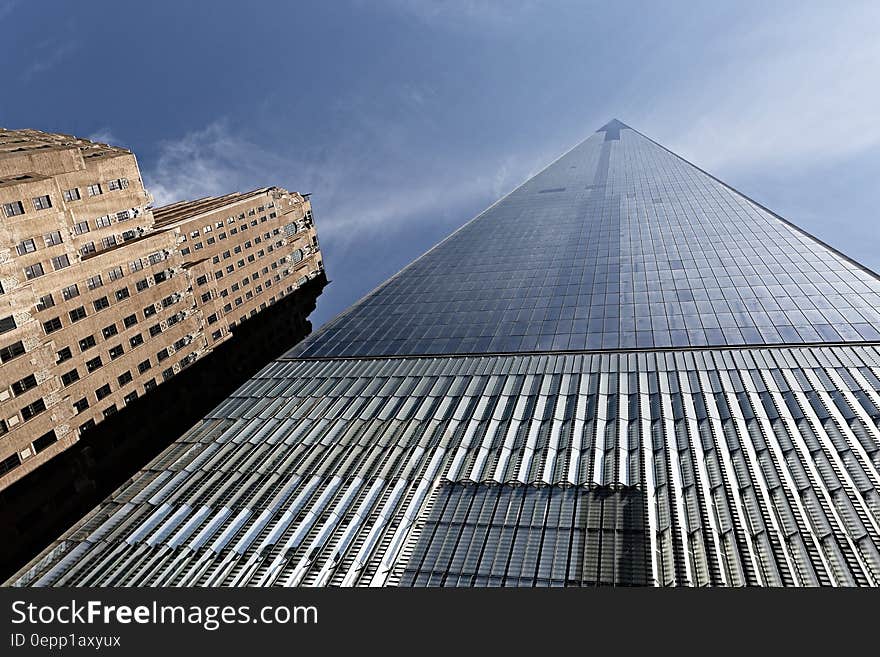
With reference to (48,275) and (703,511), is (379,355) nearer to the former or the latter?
(703,511)

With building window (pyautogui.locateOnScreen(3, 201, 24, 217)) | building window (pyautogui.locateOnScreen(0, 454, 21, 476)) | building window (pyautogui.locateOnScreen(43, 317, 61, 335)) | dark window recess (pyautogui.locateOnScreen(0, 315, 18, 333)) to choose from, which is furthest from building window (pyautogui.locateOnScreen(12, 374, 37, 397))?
building window (pyautogui.locateOnScreen(3, 201, 24, 217))

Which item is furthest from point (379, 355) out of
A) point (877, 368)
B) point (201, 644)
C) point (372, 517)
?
point (877, 368)

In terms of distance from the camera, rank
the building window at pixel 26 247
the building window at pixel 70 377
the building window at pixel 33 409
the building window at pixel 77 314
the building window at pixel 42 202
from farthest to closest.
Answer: the building window at pixel 77 314 → the building window at pixel 70 377 → the building window at pixel 42 202 → the building window at pixel 26 247 → the building window at pixel 33 409

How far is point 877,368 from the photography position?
108 ft

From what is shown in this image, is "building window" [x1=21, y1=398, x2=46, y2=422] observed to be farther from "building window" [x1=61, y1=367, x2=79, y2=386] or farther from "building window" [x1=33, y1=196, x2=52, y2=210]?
"building window" [x1=33, y1=196, x2=52, y2=210]

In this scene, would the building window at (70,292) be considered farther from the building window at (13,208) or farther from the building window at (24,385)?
the building window at (24,385)

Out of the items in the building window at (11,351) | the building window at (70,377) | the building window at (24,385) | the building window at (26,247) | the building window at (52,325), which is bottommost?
the building window at (70,377)

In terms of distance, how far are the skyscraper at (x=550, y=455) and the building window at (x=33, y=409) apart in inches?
1052

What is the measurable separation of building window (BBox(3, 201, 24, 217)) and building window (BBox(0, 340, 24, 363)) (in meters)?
13.8

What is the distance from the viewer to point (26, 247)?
52875 mm

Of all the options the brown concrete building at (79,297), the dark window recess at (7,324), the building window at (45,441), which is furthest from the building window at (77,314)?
the building window at (45,441)

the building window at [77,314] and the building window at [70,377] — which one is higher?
the building window at [77,314]

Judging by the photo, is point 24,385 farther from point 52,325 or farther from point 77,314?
point 77,314

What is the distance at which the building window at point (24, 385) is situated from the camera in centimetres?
4928
